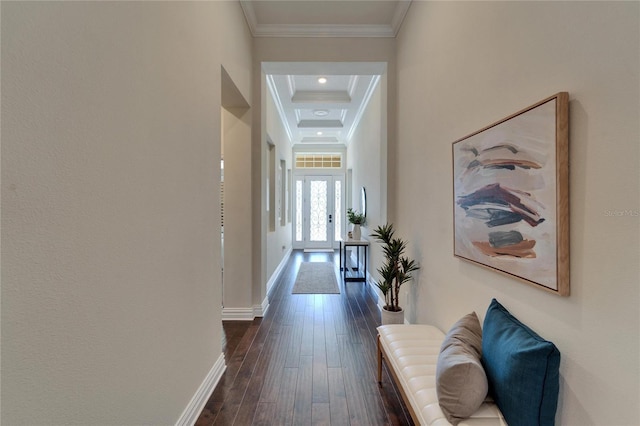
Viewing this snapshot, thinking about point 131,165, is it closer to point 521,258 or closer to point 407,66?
point 521,258

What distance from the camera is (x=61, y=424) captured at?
0.87 metres

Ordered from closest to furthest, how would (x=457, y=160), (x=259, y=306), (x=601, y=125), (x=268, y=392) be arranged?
(x=601, y=125), (x=457, y=160), (x=268, y=392), (x=259, y=306)

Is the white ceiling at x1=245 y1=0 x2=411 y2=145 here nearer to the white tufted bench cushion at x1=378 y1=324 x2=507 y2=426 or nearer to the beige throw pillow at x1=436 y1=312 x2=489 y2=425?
the white tufted bench cushion at x1=378 y1=324 x2=507 y2=426

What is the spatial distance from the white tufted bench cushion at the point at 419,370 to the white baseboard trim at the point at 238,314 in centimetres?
169

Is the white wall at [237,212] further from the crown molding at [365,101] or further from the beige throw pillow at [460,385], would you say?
the beige throw pillow at [460,385]

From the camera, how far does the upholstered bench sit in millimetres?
1101

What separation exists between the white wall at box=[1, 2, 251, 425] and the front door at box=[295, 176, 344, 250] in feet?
21.1

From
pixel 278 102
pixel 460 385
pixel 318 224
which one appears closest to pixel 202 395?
pixel 460 385

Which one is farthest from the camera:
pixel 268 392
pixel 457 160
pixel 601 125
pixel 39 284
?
pixel 268 392

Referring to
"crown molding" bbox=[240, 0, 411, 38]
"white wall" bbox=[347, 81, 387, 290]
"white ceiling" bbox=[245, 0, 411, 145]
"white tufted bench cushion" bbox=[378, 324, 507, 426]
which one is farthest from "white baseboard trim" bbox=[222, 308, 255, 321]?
"crown molding" bbox=[240, 0, 411, 38]

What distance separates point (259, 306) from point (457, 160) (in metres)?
2.63

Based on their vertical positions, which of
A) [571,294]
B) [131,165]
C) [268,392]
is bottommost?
[268,392]

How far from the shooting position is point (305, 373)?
227cm

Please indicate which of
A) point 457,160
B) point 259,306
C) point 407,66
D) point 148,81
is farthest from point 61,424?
point 407,66
